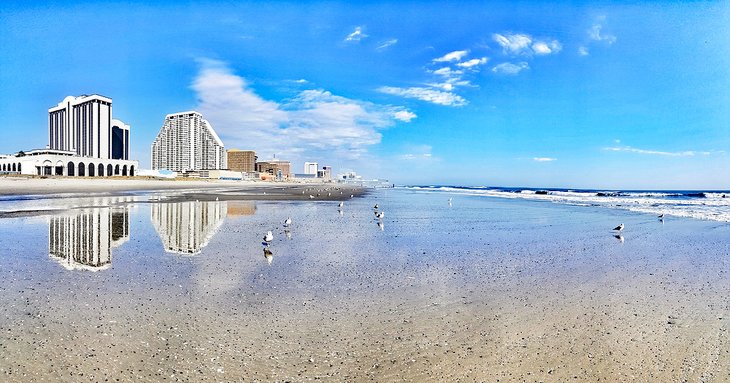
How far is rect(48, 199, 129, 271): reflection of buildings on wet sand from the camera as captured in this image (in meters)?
8.38

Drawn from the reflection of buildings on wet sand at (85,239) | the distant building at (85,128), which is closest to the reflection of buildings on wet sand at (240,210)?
the reflection of buildings on wet sand at (85,239)

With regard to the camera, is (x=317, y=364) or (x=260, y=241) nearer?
(x=317, y=364)

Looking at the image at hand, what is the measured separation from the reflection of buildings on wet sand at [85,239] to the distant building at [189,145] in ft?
593

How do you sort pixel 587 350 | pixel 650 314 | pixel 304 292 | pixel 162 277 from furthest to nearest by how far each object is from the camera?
pixel 162 277 → pixel 304 292 → pixel 650 314 → pixel 587 350

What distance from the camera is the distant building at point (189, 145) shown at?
18512 cm

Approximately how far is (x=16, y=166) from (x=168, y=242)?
122697mm

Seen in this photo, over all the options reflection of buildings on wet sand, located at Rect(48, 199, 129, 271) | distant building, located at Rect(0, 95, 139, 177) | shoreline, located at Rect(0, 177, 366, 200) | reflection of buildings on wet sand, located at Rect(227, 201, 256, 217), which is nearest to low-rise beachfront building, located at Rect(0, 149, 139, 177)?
distant building, located at Rect(0, 95, 139, 177)

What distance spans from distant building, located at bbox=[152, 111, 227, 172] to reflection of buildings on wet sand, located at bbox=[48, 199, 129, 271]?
18079 cm

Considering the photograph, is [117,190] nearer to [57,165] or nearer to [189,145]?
[57,165]

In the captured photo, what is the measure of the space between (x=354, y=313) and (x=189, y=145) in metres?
202

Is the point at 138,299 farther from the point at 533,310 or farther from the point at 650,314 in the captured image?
the point at 650,314

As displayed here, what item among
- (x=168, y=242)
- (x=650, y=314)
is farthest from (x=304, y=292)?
(x=168, y=242)

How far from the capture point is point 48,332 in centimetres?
455

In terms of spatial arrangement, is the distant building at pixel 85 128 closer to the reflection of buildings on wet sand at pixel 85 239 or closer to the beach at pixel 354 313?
the reflection of buildings on wet sand at pixel 85 239
